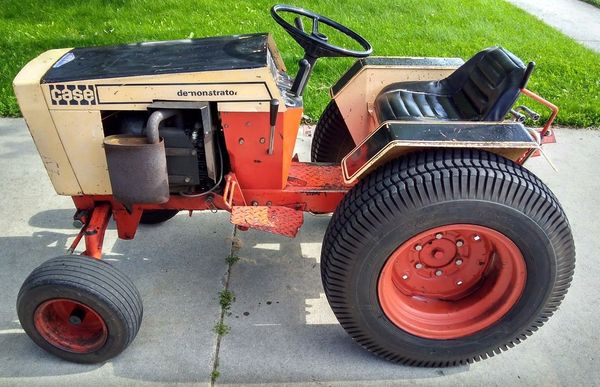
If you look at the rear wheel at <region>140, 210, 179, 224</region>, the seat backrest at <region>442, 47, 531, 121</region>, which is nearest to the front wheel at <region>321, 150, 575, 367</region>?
the seat backrest at <region>442, 47, 531, 121</region>

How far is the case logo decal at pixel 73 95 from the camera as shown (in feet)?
7.09

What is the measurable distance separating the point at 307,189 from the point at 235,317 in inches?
27.1

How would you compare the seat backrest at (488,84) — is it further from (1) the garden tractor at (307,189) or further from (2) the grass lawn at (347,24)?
(2) the grass lawn at (347,24)

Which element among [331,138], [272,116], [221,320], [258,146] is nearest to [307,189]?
[258,146]

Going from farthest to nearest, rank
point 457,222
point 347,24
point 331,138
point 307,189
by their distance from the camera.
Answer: point 347,24, point 331,138, point 307,189, point 457,222

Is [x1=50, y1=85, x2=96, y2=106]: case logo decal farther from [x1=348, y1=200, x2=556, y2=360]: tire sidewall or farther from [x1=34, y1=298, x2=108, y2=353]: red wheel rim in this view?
[x1=348, y1=200, x2=556, y2=360]: tire sidewall

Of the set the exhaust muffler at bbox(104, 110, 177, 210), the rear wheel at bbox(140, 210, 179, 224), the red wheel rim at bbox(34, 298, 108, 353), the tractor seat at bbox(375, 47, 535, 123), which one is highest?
the tractor seat at bbox(375, 47, 535, 123)

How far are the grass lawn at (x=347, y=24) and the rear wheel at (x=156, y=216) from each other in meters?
1.84

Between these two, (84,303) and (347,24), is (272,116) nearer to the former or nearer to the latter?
(84,303)

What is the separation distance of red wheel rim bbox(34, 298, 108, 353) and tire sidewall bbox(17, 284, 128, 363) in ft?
0.06

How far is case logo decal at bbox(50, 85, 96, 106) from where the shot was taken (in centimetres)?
216

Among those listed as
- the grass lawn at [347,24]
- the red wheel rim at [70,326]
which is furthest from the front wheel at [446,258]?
the grass lawn at [347,24]

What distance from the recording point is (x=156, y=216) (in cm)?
311

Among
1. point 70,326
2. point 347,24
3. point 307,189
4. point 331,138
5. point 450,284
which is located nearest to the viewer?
point 70,326
